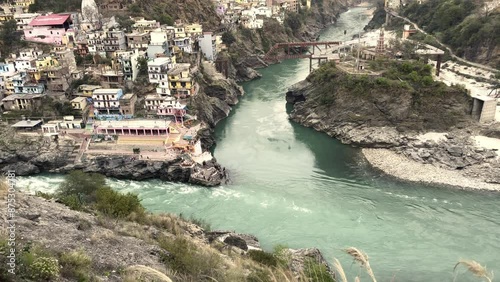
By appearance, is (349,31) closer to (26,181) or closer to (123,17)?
(123,17)

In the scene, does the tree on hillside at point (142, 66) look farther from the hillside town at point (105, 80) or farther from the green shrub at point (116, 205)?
the green shrub at point (116, 205)

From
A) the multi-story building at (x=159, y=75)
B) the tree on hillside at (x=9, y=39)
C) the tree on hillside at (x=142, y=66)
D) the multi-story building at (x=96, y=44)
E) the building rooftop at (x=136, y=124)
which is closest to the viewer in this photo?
the building rooftop at (x=136, y=124)

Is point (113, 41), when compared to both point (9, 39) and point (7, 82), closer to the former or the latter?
point (7, 82)

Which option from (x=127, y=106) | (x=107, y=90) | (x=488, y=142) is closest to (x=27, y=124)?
(x=107, y=90)

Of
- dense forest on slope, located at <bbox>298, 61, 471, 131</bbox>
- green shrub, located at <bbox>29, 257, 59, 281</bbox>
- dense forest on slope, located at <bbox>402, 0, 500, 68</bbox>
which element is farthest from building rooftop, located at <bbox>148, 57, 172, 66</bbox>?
dense forest on slope, located at <bbox>402, 0, 500, 68</bbox>

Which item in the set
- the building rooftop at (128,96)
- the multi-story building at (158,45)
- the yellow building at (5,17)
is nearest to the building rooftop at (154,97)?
the building rooftop at (128,96)

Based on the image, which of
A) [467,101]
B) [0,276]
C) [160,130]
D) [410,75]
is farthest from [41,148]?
[467,101]
